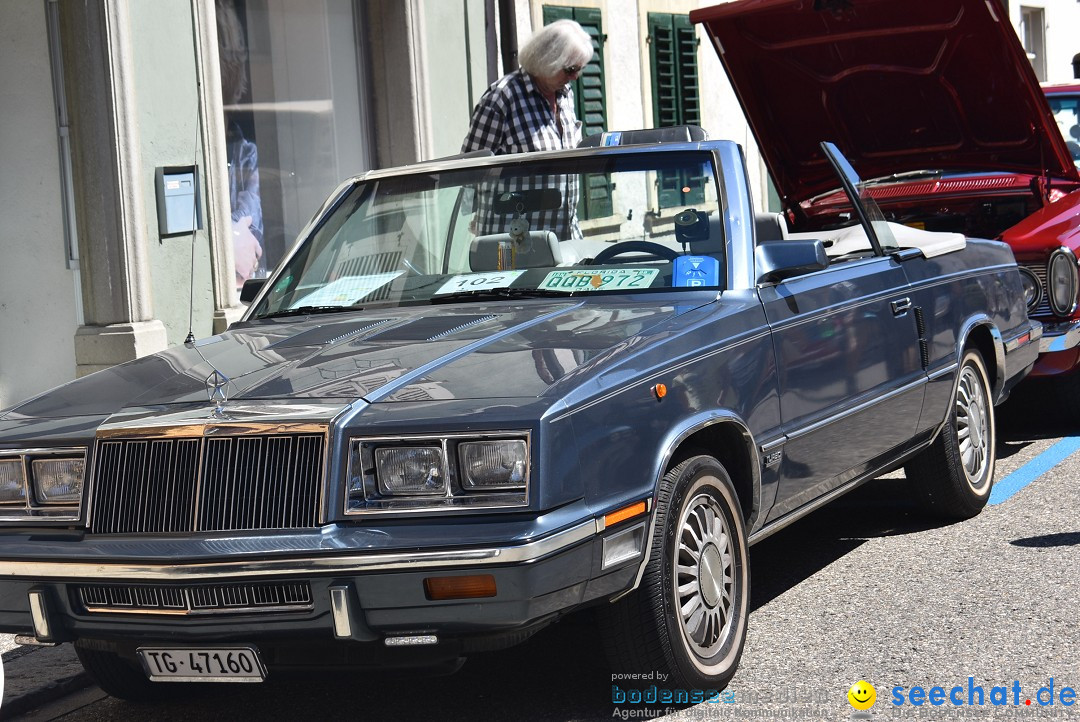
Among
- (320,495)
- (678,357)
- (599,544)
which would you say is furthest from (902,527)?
(320,495)

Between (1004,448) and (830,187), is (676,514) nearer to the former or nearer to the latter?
(1004,448)

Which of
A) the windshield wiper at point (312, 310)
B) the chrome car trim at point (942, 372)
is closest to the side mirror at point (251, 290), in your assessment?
the windshield wiper at point (312, 310)

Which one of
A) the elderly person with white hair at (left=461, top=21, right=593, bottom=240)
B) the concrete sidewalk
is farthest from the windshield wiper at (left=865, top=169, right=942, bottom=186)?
the concrete sidewalk

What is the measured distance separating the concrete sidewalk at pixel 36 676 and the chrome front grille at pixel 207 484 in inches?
43.9

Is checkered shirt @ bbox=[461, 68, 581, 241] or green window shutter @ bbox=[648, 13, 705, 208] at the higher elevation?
green window shutter @ bbox=[648, 13, 705, 208]

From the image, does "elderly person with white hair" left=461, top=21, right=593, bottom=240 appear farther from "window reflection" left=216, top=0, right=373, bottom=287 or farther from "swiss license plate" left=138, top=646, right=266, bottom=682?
"swiss license plate" left=138, top=646, right=266, bottom=682

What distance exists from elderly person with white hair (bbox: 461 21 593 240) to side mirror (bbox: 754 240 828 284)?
2669 millimetres

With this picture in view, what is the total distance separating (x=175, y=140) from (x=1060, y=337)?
5.37 meters

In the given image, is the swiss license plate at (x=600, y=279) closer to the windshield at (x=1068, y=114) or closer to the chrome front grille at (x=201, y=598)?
the chrome front grille at (x=201, y=598)

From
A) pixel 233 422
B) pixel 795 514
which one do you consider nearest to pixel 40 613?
pixel 233 422

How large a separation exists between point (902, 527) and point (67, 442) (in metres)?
3.66

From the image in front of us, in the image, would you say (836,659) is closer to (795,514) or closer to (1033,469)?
(795,514)

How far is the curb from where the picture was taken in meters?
4.52

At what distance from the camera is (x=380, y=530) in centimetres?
343
